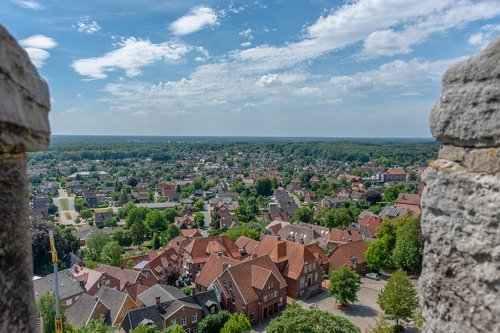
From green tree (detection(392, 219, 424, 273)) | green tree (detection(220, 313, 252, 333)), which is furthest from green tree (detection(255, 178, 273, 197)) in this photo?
green tree (detection(220, 313, 252, 333))

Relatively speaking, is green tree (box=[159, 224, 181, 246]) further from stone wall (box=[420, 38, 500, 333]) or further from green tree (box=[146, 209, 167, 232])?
stone wall (box=[420, 38, 500, 333])

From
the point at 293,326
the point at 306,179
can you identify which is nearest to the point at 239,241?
the point at 293,326

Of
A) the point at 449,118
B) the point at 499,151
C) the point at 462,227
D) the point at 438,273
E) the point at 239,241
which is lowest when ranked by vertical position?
the point at 239,241

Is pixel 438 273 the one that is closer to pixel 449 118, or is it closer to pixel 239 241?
pixel 449 118

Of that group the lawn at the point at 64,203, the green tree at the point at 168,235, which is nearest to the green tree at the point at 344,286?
the green tree at the point at 168,235

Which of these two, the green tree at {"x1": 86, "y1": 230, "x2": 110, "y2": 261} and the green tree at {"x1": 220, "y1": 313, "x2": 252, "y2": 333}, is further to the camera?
the green tree at {"x1": 86, "y1": 230, "x2": 110, "y2": 261}

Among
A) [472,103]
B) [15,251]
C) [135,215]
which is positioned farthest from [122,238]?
[472,103]

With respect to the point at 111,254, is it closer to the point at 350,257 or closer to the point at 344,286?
the point at 350,257
